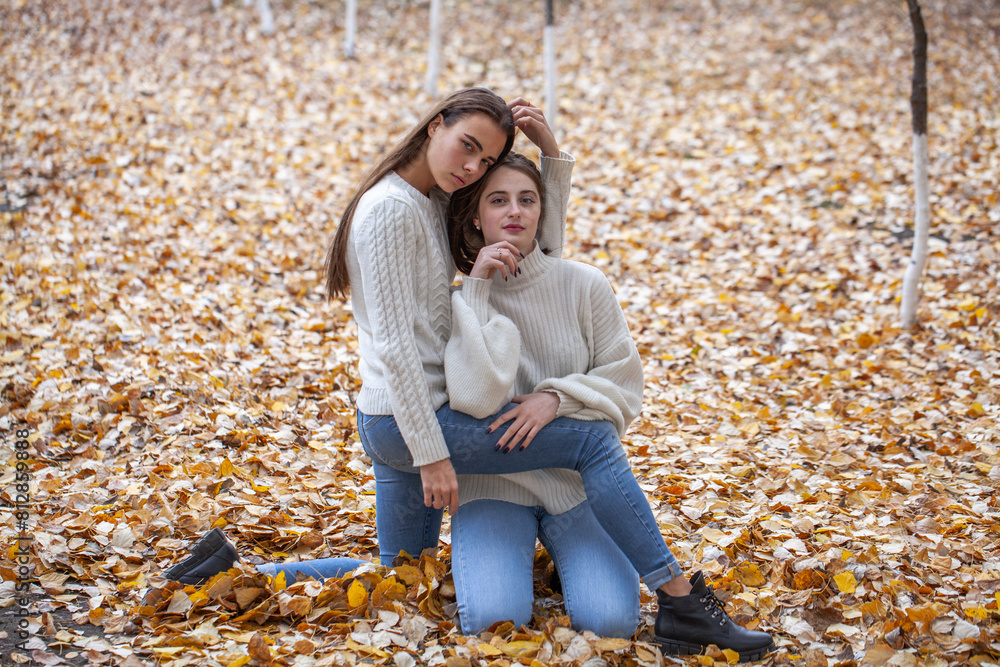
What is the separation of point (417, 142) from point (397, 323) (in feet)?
2.10

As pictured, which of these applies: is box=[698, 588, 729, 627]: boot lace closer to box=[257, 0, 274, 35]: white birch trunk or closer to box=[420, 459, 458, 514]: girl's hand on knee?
box=[420, 459, 458, 514]: girl's hand on knee

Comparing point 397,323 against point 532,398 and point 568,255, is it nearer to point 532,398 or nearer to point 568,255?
point 532,398

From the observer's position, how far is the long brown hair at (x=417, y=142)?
231 cm

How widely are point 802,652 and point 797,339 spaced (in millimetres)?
2954

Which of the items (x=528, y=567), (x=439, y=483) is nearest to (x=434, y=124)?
(x=439, y=483)

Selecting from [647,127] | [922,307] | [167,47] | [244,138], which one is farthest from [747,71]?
[167,47]

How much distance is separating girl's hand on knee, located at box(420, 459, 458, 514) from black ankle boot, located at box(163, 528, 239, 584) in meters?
0.72

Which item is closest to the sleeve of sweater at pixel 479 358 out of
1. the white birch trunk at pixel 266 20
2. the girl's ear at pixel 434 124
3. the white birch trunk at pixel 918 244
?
the girl's ear at pixel 434 124

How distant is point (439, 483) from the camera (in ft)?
7.24

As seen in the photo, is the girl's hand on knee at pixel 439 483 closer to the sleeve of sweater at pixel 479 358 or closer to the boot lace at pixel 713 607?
the sleeve of sweater at pixel 479 358

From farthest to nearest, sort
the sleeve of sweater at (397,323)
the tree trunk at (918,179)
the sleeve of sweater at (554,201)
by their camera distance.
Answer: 1. the tree trunk at (918,179)
2. the sleeve of sweater at (554,201)
3. the sleeve of sweater at (397,323)

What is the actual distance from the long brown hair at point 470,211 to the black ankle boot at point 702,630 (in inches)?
49.8

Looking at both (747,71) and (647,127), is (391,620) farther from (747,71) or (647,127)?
(747,71)

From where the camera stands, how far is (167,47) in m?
9.82
